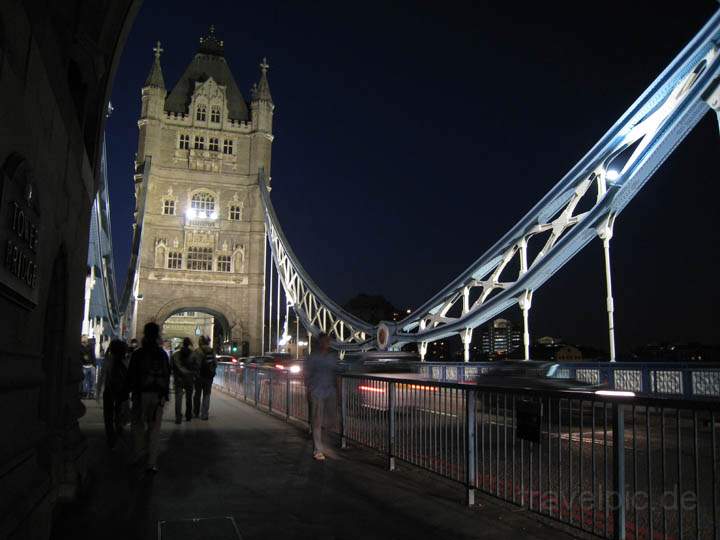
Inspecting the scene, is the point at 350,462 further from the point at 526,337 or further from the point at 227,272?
the point at 227,272

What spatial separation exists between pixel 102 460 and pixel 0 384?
4915 mm

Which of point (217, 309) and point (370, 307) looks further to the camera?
point (370, 307)

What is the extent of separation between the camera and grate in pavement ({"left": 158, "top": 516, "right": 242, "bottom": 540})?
436cm

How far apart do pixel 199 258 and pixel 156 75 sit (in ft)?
51.4

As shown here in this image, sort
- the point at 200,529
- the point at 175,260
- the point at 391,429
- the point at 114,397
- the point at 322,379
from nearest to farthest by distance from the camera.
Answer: the point at 200,529 → the point at 391,429 → the point at 322,379 → the point at 114,397 → the point at 175,260

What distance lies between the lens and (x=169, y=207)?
51531mm

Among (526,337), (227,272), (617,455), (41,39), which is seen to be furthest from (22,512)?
(227,272)

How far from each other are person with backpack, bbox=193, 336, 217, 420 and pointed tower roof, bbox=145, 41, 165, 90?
46.0m

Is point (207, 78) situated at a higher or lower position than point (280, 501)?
higher

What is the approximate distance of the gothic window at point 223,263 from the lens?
52031mm

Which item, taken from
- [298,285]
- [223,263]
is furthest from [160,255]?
[298,285]

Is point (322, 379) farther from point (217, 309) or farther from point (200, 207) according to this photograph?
point (200, 207)

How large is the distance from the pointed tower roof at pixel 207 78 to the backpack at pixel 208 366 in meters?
45.2

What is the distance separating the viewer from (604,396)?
4312 mm
